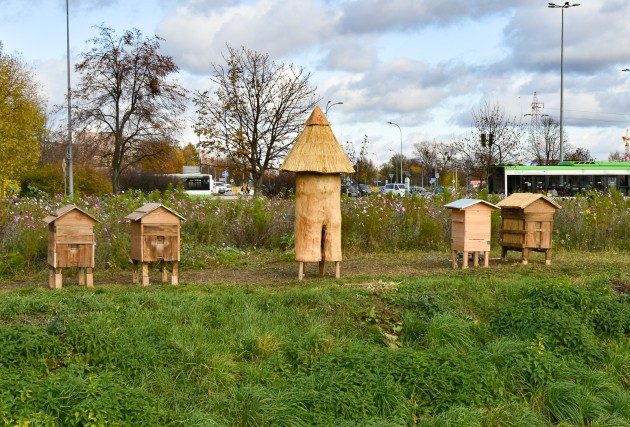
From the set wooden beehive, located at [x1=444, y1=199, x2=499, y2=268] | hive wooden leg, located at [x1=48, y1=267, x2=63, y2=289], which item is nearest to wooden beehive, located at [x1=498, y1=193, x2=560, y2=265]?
wooden beehive, located at [x1=444, y1=199, x2=499, y2=268]

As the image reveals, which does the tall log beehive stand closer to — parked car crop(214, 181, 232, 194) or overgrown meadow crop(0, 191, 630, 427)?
overgrown meadow crop(0, 191, 630, 427)

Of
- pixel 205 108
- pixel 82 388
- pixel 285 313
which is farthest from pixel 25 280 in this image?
pixel 205 108

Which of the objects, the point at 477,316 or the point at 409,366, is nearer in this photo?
the point at 409,366

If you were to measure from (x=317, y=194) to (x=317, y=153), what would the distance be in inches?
23.0

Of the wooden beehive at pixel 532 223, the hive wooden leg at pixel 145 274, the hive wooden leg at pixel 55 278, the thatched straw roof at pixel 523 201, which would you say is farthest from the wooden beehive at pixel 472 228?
the hive wooden leg at pixel 55 278

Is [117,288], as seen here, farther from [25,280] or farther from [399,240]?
[399,240]

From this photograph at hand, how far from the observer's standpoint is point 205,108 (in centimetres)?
3391

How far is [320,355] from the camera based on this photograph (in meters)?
8.25

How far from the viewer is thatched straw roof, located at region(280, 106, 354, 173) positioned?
37.6 feet

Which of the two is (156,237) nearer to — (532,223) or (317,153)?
(317,153)

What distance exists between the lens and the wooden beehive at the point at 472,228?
42.0 feet

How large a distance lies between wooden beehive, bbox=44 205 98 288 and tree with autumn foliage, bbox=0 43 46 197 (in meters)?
21.9

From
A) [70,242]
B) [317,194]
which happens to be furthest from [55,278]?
[317,194]

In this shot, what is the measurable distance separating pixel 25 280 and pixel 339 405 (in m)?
6.69
